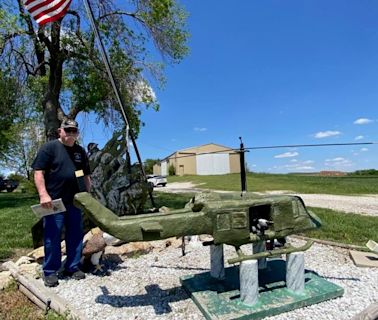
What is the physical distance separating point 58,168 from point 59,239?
2.47 ft

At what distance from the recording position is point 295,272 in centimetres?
317

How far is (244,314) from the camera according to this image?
2787 mm

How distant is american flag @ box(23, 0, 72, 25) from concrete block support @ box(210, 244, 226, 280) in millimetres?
5480

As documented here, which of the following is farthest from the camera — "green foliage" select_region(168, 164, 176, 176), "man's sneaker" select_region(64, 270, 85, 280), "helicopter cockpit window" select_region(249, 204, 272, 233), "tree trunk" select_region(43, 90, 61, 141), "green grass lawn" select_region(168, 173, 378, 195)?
"green foliage" select_region(168, 164, 176, 176)

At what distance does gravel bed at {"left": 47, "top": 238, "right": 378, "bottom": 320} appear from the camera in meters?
2.99

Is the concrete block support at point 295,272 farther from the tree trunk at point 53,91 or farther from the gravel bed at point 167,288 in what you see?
the tree trunk at point 53,91

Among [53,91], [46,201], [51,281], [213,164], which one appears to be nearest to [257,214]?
[46,201]

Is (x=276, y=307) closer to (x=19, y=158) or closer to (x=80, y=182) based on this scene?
(x=80, y=182)

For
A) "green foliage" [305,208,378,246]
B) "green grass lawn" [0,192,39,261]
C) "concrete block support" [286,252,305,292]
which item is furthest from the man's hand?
"green foliage" [305,208,378,246]

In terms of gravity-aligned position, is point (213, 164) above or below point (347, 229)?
above

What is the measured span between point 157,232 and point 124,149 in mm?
4511

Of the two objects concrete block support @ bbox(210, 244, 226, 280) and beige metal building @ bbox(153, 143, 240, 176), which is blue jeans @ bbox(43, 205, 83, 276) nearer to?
concrete block support @ bbox(210, 244, 226, 280)

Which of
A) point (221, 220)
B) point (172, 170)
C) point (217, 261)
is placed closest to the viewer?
point (221, 220)

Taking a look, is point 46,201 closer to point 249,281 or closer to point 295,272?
point 249,281
